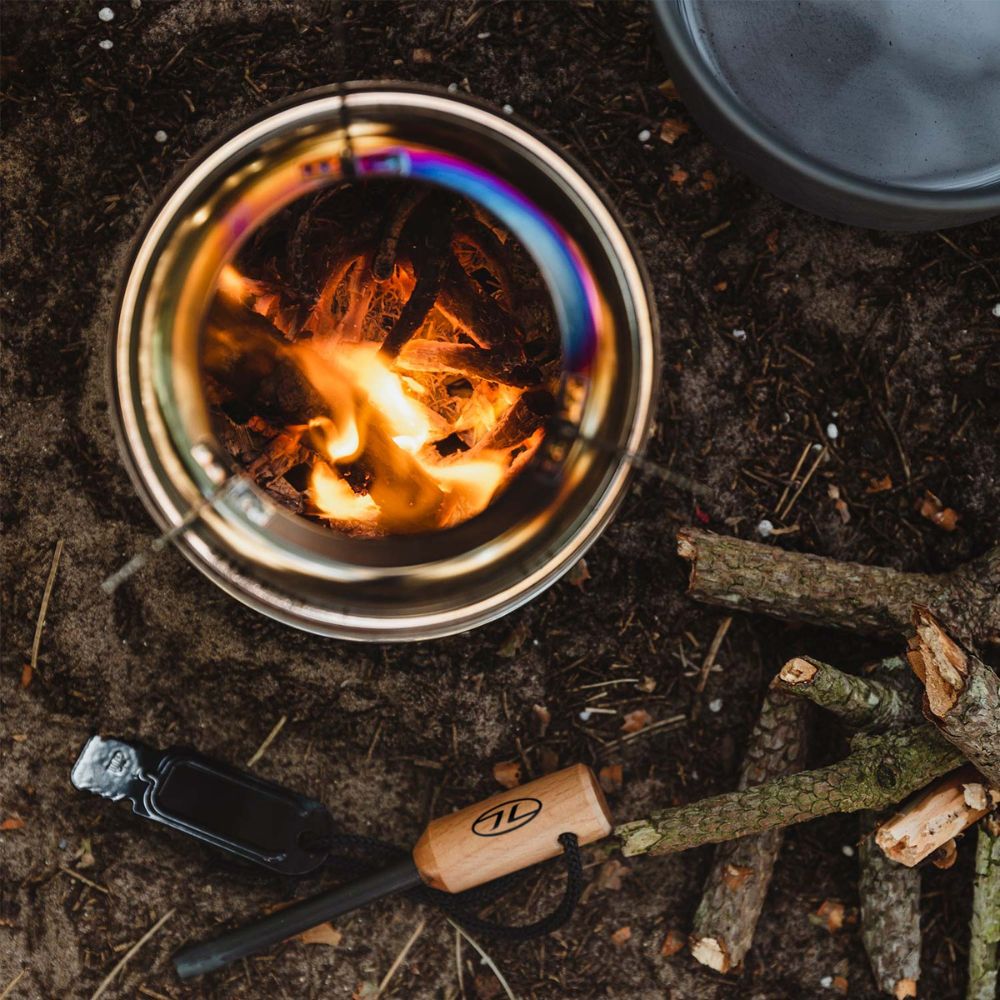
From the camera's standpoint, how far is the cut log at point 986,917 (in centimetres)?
185

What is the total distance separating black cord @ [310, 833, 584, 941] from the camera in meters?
1.82

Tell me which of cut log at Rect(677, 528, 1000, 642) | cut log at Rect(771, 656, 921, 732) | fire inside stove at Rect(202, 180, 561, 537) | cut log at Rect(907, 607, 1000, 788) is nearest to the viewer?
fire inside stove at Rect(202, 180, 561, 537)

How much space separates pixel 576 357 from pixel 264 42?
1.10 metres

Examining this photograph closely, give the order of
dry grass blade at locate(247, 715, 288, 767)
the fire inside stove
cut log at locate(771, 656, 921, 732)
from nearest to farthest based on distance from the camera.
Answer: the fire inside stove, cut log at locate(771, 656, 921, 732), dry grass blade at locate(247, 715, 288, 767)

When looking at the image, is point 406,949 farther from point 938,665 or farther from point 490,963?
point 938,665

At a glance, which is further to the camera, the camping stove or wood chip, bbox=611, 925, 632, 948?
wood chip, bbox=611, 925, 632, 948

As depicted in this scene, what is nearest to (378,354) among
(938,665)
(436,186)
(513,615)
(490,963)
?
(436,186)

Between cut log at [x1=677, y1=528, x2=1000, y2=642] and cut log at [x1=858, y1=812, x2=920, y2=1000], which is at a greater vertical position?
cut log at [x1=677, y1=528, x2=1000, y2=642]

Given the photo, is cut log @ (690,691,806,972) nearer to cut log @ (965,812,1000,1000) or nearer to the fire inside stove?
cut log @ (965,812,1000,1000)

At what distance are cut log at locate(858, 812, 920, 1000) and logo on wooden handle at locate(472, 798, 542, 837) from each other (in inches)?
→ 28.0

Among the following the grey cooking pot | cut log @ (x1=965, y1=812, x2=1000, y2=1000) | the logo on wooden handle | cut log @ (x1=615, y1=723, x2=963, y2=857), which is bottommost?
cut log @ (x1=965, y1=812, x2=1000, y2=1000)

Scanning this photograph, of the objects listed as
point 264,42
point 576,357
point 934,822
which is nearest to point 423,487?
point 576,357

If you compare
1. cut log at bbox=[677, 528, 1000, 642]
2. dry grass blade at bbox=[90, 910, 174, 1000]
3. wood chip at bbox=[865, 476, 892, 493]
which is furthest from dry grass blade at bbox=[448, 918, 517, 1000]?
wood chip at bbox=[865, 476, 892, 493]

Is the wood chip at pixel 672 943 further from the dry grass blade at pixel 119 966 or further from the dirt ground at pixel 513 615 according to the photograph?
the dry grass blade at pixel 119 966
